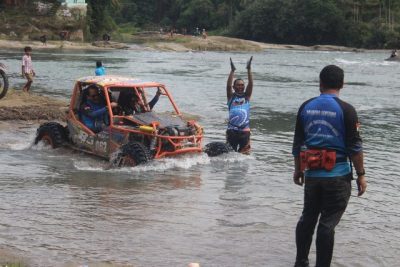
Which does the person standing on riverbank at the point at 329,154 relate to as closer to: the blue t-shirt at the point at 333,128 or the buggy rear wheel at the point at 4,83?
the blue t-shirt at the point at 333,128

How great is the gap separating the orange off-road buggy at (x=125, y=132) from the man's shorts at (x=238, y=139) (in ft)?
0.59

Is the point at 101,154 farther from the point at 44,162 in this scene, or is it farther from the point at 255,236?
the point at 255,236

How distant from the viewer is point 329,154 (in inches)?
233

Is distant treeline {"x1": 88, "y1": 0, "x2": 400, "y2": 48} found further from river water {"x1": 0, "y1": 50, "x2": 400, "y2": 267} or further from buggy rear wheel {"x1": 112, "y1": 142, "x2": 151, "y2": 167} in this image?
buggy rear wheel {"x1": 112, "y1": 142, "x2": 151, "y2": 167}

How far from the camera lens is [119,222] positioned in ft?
26.2

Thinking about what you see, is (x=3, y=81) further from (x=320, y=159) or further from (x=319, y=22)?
(x=319, y=22)

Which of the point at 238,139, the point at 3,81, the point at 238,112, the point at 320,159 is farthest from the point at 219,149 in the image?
the point at 3,81

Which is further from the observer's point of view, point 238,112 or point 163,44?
point 163,44

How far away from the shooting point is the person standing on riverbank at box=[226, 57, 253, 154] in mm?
11420

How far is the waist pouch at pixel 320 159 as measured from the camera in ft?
19.4

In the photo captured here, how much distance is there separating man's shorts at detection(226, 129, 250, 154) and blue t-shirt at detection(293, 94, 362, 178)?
18.4ft

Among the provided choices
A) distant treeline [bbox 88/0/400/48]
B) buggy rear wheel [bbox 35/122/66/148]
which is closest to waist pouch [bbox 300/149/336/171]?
buggy rear wheel [bbox 35/122/66/148]

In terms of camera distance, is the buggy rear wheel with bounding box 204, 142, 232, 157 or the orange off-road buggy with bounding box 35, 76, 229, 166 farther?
the buggy rear wheel with bounding box 204, 142, 232, 157

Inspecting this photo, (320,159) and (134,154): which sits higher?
(320,159)
